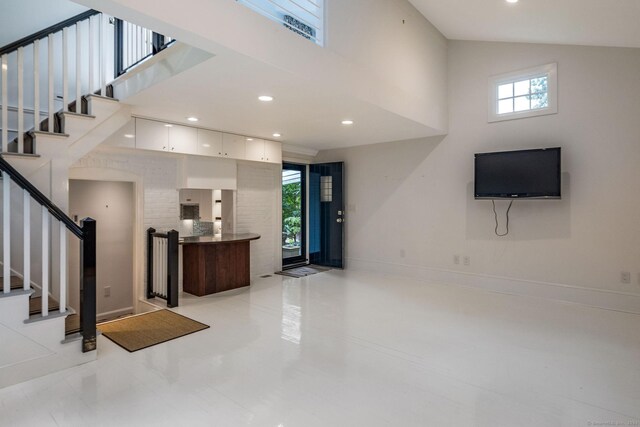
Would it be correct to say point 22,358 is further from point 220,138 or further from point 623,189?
point 623,189

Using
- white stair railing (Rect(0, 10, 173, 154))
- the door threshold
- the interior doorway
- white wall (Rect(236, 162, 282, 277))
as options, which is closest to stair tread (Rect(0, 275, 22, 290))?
white stair railing (Rect(0, 10, 173, 154))

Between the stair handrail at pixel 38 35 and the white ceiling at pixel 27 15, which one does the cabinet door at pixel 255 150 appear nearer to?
the stair handrail at pixel 38 35

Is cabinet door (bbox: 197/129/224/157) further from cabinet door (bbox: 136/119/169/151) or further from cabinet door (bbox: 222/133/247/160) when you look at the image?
cabinet door (bbox: 136/119/169/151)

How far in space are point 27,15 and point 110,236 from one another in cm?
306

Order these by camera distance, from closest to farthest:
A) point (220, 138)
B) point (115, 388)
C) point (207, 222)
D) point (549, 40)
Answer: point (115, 388) → point (549, 40) → point (220, 138) → point (207, 222)

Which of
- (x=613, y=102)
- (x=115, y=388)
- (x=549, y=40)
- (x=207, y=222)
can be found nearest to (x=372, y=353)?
(x=115, y=388)

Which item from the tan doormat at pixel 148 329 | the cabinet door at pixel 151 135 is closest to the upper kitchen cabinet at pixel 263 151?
the cabinet door at pixel 151 135

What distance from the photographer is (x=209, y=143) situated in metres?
5.10

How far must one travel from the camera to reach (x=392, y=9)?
4289mm

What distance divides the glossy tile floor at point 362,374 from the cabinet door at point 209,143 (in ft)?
7.22

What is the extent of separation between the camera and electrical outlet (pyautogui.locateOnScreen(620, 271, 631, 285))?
4191 millimetres

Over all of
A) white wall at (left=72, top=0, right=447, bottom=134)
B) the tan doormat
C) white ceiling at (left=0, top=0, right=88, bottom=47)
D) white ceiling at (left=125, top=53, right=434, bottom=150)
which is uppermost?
white ceiling at (left=0, top=0, right=88, bottom=47)

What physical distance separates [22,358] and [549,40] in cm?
632

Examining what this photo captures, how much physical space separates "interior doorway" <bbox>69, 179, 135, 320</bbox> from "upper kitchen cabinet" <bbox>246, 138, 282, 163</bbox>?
1812 mm
